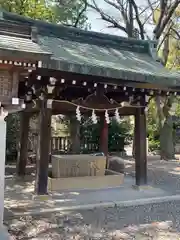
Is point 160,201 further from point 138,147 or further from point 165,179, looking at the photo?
point 165,179

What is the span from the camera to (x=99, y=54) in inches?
309

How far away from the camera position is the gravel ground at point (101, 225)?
14.9ft

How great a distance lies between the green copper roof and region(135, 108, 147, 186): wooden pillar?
116cm

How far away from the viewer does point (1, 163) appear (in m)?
4.43

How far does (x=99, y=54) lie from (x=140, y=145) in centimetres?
259

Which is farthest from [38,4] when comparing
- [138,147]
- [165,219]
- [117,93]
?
[165,219]

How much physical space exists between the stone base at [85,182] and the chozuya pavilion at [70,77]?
0.70 metres

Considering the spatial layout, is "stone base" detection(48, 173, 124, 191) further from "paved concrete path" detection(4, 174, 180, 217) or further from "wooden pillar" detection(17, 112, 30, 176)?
"wooden pillar" detection(17, 112, 30, 176)

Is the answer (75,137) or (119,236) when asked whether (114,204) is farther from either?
(75,137)

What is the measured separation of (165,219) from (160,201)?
1367mm

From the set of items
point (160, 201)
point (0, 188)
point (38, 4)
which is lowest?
point (160, 201)

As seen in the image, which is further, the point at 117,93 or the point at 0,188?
the point at 117,93

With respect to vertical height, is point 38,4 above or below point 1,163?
above

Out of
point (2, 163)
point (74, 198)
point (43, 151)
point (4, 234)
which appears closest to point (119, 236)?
point (4, 234)
